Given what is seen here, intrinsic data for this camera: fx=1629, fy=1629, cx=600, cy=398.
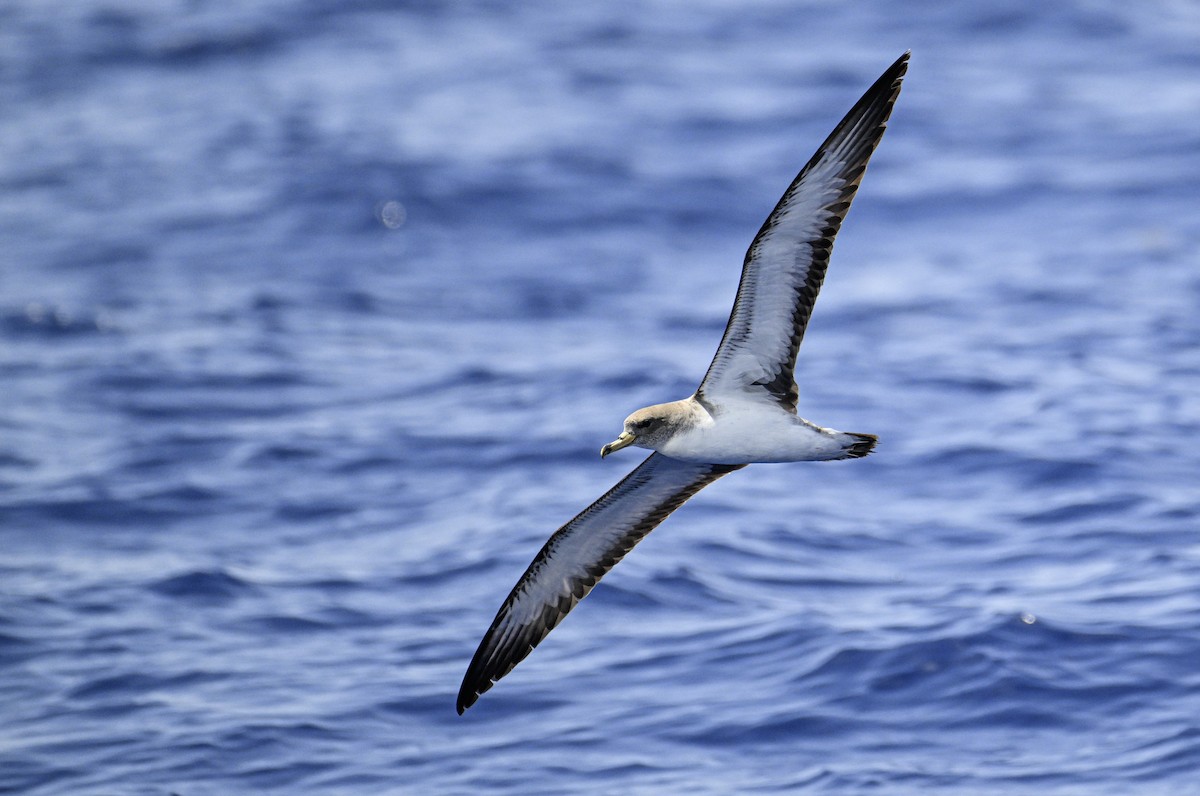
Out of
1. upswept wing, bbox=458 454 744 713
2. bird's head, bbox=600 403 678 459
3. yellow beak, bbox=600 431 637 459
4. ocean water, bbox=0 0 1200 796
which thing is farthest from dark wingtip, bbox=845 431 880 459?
ocean water, bbox=0 0 1200 796

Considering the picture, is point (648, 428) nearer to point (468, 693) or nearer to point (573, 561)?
point (573, 561)

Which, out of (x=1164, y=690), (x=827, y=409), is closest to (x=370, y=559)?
(x=827, y=409)

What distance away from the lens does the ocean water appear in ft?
36.3

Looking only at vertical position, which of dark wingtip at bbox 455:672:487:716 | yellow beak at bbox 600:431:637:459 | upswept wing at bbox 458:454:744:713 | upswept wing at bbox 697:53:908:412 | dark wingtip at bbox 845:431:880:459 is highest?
upswept wing at bbox 697:53:908:412

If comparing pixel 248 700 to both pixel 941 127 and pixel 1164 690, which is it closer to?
pixel 1164 690

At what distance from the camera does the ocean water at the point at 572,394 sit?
1105cm

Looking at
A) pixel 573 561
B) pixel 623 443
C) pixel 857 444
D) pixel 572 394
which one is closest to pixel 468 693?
pixel 573 561

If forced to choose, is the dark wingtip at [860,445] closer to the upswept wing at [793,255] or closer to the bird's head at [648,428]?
the upswept wing at [793,255]

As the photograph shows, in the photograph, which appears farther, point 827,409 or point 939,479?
point 827,409

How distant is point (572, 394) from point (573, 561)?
21.0 ft

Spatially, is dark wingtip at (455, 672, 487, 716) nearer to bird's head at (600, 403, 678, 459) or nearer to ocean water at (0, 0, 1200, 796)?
ocean water at (0, 0, 1200, 796)

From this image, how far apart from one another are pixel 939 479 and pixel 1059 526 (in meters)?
1.45

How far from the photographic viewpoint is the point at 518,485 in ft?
49.5

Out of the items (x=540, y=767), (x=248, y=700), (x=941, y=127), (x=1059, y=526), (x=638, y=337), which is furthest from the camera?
(x=941, y=127)
